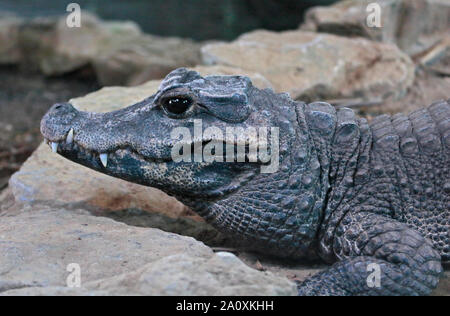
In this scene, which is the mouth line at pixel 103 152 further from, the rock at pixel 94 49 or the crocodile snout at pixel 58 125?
the rock at pixel 94 49

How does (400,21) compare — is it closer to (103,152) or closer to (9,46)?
(103,152)

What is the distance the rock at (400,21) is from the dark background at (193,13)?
9.89 feet

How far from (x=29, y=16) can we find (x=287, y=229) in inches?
405

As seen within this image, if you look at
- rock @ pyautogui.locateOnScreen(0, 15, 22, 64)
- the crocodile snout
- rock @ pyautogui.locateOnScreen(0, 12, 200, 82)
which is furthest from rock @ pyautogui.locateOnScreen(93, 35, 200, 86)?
the crocodile snout

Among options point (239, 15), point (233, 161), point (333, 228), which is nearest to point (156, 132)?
point (233, 161)

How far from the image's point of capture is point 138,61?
31.3ft

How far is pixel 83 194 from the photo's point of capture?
4.32m

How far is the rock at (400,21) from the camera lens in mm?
7543

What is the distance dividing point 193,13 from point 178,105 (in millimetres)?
9744

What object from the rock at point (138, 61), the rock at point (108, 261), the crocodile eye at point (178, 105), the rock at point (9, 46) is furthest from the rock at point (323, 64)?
the rock at point (9, 46)

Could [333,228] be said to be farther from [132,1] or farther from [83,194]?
[132,1]

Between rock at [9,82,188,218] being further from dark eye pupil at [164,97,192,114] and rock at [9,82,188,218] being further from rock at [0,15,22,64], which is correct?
rock at [0,15,22,64]

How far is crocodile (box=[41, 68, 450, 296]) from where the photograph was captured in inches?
140

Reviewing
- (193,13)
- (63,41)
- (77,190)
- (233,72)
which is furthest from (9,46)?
A: (77,190)
